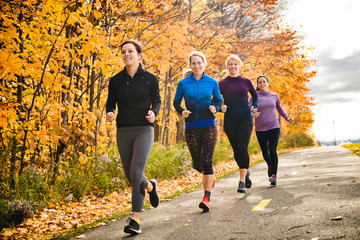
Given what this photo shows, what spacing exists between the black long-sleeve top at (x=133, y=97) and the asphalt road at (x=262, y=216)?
1.37m

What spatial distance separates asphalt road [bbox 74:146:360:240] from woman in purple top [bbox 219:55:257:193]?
626mm

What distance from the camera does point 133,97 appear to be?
4.18 meters

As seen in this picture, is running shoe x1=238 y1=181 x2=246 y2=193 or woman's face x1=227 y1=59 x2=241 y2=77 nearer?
running shoe x1=238 y1=181 x2=246 y2=193

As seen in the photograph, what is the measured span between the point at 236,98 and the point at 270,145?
1.50m

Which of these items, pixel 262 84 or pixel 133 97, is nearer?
pixel 133 97

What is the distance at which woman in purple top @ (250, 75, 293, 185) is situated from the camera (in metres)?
6.85

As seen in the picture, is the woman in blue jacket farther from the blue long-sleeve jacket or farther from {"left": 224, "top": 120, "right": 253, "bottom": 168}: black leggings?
{"left": 224, "top": 120, "right": 253, "bottom": 168}: black leggings

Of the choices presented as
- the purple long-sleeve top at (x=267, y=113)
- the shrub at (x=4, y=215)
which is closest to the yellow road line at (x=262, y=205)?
the purple long-sleeve top at (x=267, y=113)

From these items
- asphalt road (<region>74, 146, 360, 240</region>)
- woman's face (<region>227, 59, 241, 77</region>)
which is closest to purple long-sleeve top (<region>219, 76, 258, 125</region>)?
woman's face (<region>227, 59, 241, 77</region>)

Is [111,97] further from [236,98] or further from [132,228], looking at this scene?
[236,98]

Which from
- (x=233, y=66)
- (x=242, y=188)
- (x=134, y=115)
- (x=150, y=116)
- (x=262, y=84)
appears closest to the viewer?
(x=150, y=116)

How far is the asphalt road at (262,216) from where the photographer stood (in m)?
3.49

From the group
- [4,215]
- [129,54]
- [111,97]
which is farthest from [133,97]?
[4,215]

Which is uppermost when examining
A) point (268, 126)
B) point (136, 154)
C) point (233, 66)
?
point (233, 66)
